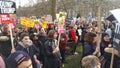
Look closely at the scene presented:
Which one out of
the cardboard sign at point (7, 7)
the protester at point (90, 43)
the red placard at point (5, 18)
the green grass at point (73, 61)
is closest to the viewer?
the protester at point (90, 43)

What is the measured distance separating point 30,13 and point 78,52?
97.0ft

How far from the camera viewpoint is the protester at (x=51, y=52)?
9363 mm

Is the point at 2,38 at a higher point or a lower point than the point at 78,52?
higher

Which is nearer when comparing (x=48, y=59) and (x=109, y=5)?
(x=48, y=59)

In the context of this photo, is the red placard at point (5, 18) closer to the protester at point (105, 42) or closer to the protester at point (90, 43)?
the protester at point (90, 43)

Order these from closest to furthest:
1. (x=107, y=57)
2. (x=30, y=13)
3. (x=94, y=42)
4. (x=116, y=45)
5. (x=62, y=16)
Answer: (x=116, y=45) → (x=107, y=57) → (x=94, y=42) → (x=62, y=16) → (x=30, y=13)

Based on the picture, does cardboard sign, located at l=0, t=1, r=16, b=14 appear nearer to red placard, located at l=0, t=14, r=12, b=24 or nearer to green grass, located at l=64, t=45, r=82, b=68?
red placard, located at l=0, t=14, r=12, b=24

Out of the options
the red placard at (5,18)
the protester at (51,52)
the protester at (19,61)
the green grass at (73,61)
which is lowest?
the green grass at (73,61)

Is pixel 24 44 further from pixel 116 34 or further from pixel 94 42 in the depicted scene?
pixel 116 34

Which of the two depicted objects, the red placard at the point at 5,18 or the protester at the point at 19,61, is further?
the red placard at the point at 5,18

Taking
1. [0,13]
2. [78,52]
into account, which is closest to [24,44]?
[0,13]

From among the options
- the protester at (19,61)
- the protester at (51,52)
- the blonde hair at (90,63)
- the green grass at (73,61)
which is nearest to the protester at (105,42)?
the protester at (51,52)

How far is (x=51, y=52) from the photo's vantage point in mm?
9555

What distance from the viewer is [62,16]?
1177 cm
